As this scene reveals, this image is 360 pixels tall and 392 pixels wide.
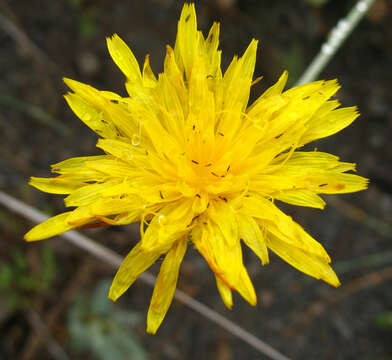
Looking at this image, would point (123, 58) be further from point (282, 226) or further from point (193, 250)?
point (193, 250)

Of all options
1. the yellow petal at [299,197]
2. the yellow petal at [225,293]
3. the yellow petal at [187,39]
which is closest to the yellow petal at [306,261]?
the yellow petal at [299,197]

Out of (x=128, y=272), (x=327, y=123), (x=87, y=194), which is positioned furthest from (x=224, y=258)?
(x=327, y=123)

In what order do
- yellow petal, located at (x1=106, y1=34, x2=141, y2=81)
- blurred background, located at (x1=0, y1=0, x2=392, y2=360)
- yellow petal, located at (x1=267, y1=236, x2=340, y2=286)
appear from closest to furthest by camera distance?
yellow petal, located at (x1=267, y1=236, x2=340, y2=286), yellow petal, located at (x1=106, y1=34, x2=141, y2=81), blurred background, located at (x1=0, y1=0, x2=392, y2=360)

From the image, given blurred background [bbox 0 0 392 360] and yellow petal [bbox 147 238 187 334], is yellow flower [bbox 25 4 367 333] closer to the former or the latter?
yellow petal [bbox 147 238 187 334]

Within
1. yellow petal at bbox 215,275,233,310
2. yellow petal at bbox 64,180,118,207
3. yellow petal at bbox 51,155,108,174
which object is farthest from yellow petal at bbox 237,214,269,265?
yellow petal at bbox 51,155,108,174

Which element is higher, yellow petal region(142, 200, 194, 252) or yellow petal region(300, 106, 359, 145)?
yellow petal region(300, 106, 359, 145)

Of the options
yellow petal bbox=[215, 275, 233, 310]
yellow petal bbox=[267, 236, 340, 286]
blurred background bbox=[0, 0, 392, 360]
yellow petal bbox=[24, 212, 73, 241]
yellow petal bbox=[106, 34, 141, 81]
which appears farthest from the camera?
blurred background bbox=[0, 0, 392, 360]
